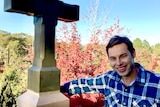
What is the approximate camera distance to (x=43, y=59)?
0.89 metres

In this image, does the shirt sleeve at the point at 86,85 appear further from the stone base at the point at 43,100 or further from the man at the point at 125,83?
the stone base at the point at 43,100

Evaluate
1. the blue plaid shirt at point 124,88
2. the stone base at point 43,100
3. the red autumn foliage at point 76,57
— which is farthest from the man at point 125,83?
the red autumn foliage at point 76,57

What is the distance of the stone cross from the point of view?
863 mm

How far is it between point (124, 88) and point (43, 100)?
72 centimetres

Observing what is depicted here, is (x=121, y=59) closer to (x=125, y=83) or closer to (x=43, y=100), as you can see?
(x=125, y=83)

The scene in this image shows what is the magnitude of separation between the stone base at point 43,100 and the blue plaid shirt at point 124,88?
45 cm

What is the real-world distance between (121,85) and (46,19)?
795mm

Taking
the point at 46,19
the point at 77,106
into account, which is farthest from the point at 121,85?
the point at 77,106

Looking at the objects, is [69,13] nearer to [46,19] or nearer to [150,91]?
[46,19]

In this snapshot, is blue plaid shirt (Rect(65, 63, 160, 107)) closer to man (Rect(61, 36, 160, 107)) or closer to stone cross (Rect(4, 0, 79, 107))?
man (Rect(61, 36, 160, 107))

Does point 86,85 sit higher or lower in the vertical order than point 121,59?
lower

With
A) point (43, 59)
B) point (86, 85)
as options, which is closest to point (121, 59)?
point (86, 85)

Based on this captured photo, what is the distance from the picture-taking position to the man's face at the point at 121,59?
1.36m

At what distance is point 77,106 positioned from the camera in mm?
4289
